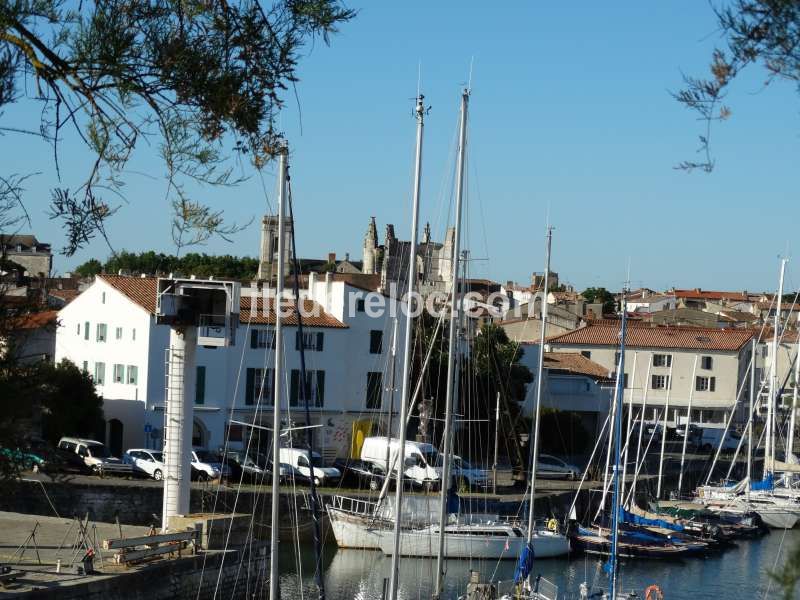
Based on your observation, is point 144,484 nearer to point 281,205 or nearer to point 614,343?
point 281,205

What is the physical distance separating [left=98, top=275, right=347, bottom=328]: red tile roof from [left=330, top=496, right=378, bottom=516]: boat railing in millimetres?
7882

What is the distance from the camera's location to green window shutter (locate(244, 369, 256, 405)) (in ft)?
155

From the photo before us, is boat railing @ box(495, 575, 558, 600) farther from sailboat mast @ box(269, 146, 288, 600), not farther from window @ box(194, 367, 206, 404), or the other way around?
window @ box(194, 367, 206, 404)

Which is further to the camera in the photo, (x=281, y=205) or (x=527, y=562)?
(x=527, y=562)

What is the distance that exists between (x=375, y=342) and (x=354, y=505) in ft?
38.4

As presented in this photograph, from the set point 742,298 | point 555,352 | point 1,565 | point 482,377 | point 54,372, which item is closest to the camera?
point 54,372

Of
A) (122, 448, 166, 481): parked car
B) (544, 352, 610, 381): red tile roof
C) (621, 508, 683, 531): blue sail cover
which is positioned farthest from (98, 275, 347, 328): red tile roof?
(544, 352, 610, 381): red tile roof

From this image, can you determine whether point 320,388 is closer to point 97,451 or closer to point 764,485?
point 97,451

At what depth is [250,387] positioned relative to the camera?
1861 inches

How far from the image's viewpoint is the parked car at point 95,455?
40.1 m

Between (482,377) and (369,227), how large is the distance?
77.2 m

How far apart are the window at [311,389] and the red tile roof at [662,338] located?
25.3 m

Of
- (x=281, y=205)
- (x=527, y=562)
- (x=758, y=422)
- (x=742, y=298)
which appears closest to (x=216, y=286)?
(x=281, y=205)

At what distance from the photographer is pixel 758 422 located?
72.4 metres
